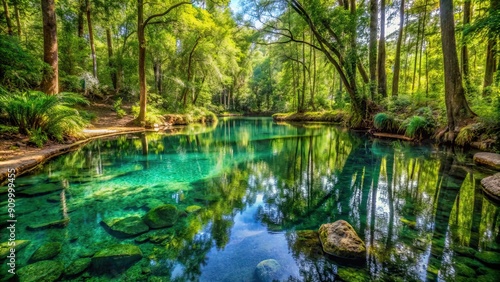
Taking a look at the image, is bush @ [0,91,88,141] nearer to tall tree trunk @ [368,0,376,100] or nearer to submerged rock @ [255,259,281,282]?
submerged rock @ [255,259,281,282]

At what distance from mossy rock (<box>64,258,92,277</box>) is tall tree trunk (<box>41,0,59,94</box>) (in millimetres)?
8399

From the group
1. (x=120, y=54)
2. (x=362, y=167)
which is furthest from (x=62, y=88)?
(x=362, y=167)

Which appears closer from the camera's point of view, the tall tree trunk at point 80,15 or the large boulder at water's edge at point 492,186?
the large boulder at water's edge at point 492,186

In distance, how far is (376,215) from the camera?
325 cm

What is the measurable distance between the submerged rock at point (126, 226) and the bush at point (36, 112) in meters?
5.66

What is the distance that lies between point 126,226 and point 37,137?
5.74 metres

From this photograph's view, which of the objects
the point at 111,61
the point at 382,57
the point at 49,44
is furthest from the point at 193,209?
the point at 111,61

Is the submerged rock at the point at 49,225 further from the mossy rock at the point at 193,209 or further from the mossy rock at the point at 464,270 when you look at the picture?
the mossy rock at the point at 464,270

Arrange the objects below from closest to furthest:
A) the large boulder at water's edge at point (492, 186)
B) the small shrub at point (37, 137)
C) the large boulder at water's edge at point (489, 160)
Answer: the large boulder at water's edge at point (492, 186), the large boulder at water's edge at point (489, 160), the small shrub at point (37, 137)

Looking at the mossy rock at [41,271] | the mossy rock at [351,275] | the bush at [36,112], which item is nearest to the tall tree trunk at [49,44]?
the bush at [36,112]

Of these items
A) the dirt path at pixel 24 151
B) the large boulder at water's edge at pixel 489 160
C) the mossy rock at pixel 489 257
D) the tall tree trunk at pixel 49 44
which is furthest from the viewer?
the tall tree trunk at pixel 49 44

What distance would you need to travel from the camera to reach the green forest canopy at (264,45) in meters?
7.44

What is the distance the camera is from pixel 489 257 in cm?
223

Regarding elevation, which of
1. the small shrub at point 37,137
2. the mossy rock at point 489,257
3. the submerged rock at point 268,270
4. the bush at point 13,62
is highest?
the bush at point 13,62
